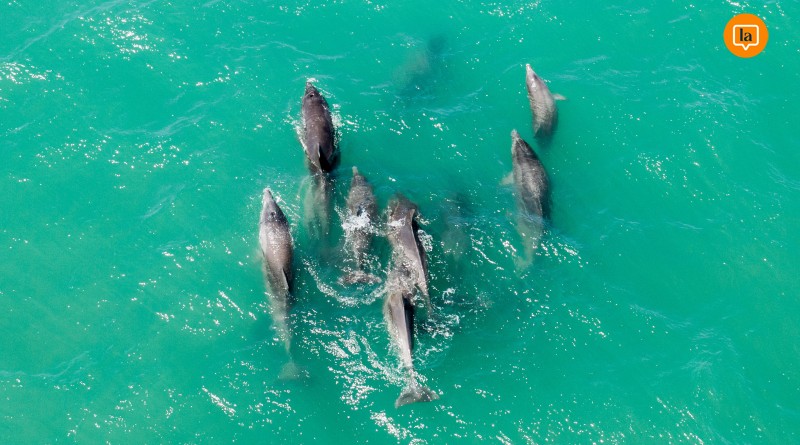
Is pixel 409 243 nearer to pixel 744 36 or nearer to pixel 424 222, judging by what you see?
pixel 424 222

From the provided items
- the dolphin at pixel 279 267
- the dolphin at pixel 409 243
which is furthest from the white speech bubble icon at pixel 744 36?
the dolphin at pixel 279 267

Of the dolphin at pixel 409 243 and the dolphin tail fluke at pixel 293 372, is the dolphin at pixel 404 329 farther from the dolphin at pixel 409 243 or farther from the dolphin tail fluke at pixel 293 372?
the dolphin tail fluke at pixel 293 372

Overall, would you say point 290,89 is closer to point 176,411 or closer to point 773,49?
point 176,411

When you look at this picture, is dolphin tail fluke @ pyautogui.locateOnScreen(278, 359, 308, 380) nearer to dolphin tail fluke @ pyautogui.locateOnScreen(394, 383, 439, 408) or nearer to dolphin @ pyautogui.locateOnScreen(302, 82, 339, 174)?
dolphin tail fluke @ pyautogui.locateOnScreen(394, 383, 439, 408)

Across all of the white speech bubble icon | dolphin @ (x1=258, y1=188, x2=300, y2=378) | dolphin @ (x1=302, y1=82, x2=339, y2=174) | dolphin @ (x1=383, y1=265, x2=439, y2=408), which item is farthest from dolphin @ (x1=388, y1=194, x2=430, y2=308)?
the white speech bubble icon

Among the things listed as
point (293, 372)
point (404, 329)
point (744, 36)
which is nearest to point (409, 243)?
point (404, 329)
